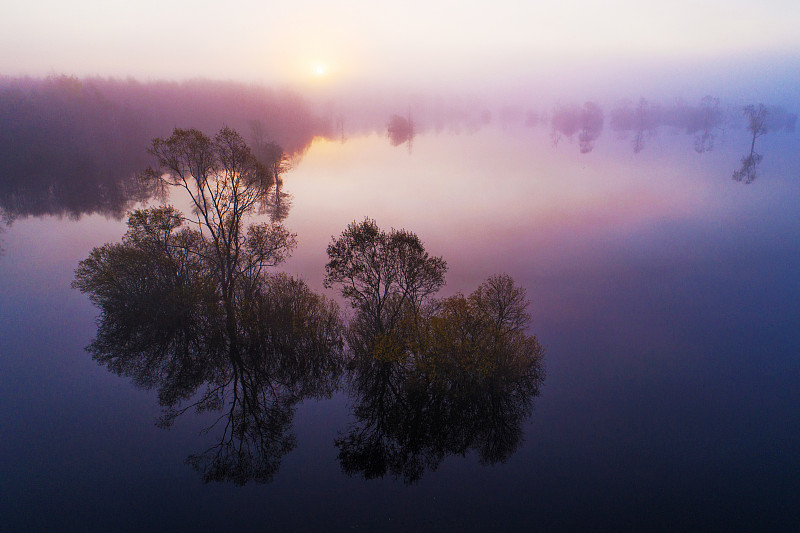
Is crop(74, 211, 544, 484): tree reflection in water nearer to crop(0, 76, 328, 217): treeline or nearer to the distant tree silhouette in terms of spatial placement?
crop(0, 76, 328, 217): treeline

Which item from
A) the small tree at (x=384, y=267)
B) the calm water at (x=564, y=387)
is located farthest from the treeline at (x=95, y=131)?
the small tree at (x=384, y=267)

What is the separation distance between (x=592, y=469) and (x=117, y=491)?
2602 centimetres

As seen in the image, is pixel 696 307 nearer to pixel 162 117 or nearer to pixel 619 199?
pixel 619 199

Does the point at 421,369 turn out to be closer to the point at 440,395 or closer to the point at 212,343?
the point at 440,395

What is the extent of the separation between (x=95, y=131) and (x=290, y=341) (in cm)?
13637

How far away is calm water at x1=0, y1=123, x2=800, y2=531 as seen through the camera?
22875 millimetres

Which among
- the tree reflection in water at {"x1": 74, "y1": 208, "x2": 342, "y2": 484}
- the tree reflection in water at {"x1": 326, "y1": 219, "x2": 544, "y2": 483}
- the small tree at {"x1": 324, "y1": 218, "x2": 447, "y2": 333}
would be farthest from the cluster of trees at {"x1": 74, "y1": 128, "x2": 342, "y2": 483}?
the small tree at {"x1": 324, "y1": 218, "x2": 447, "y2": 333}

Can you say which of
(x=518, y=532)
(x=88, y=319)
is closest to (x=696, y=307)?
(x=518, y=532)

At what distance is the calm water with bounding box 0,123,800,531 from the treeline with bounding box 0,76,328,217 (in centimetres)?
1602

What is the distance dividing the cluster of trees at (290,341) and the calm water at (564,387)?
1.34 metres

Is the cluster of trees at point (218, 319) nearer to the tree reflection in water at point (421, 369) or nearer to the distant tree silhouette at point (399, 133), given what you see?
the tree reflection in water at point (421, 369)

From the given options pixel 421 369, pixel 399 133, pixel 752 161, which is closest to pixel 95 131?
pixel 399 133

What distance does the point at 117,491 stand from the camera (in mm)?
23438

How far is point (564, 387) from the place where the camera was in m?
33.9
